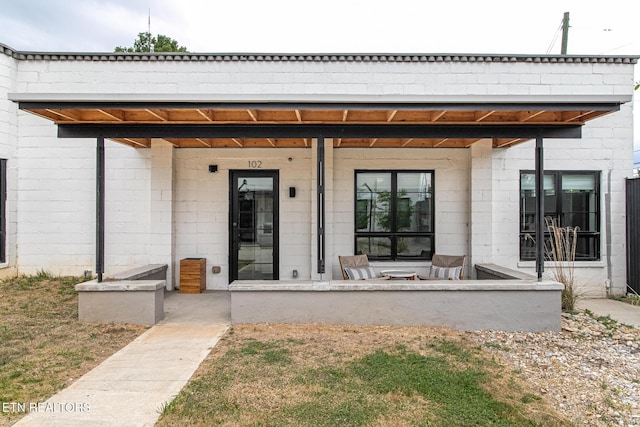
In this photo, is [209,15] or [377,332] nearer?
[377,332]

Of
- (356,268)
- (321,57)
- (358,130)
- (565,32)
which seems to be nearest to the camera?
(358,130)

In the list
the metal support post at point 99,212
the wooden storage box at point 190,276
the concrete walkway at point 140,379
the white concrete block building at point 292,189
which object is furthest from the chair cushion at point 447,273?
the metal support post at point 99,212

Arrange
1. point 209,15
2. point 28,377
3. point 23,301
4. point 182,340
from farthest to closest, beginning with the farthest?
point 209,15, point 23,301, point 182,340, point 28,377

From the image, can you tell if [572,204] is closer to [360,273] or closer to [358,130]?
[360,273]

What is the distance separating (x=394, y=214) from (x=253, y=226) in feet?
8.72

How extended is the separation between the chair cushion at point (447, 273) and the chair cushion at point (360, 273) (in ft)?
3.50

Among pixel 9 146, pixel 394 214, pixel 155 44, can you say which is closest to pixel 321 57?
pixel 394 214

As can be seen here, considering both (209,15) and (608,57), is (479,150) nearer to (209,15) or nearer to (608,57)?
(608,57)

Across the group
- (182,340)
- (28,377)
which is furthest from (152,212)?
(28,377)

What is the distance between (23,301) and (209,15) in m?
16.4

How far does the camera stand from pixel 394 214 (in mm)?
7805

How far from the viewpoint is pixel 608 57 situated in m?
7.77

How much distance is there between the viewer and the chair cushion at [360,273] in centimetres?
708

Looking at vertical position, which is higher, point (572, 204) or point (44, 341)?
point (572, 204)
